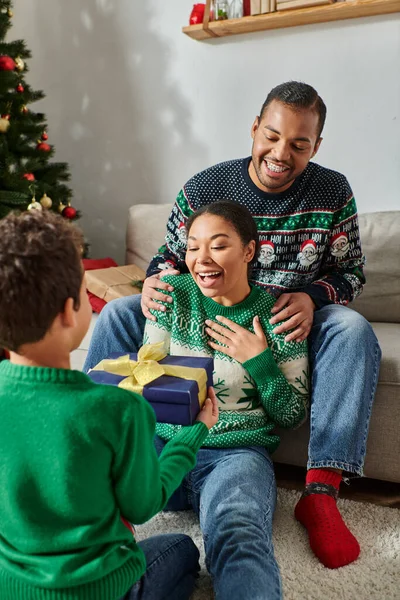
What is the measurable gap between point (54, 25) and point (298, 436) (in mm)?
2625

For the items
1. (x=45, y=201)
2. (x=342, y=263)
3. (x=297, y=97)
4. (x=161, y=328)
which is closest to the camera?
(x=161, y=328)

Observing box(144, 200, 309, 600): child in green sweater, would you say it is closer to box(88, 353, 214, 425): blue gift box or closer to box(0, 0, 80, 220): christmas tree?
box(88, 353, 214, 425): blue gift box

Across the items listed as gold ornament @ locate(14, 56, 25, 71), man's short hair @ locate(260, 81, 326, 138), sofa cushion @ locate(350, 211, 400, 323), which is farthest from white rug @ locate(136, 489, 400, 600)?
gold ornament @ locate(14, 56, 25, 71)

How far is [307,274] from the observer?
1819mm

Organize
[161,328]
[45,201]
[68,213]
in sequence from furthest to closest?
[68,213], [45,201], [161,328]

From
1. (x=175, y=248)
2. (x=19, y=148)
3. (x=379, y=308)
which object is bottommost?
(x=379, y=308)

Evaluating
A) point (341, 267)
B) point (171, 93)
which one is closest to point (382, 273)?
point (341, 267)

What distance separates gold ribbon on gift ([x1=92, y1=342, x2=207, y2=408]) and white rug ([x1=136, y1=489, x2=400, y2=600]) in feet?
1.53

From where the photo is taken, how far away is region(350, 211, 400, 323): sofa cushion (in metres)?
2.27

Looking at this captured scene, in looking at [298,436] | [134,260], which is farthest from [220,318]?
[134,260]

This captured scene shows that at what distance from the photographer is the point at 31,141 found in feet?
8.95

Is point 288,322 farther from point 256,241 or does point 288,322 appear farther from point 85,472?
point 85,472

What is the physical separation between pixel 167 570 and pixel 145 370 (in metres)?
0.37

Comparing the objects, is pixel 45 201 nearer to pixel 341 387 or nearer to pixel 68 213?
pixel 68 213
